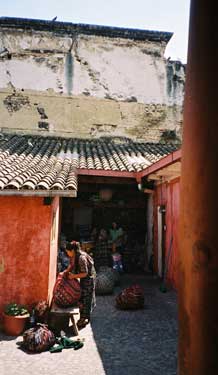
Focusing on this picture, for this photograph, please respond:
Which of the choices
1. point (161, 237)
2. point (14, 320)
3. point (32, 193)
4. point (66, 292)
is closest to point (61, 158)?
point (161, 237)

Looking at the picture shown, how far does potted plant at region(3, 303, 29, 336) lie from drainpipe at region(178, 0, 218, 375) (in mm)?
5853

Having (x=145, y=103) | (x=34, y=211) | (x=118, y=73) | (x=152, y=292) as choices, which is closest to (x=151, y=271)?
(x=152, y=292)

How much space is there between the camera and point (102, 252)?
13.1m

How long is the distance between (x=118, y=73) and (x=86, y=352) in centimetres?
1413

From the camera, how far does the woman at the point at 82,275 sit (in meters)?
6.74

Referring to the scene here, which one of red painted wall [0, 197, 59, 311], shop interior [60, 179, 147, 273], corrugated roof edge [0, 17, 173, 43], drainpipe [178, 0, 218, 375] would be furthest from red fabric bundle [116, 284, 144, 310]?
corrugated roof edge [0, 17, 173, 43]

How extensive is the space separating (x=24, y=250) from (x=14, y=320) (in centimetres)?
126

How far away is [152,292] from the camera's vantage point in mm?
9711

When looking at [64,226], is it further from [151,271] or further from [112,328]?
[112,328]

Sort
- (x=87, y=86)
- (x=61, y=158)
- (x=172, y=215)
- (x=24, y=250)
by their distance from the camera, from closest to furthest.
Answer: (x=24, y=250), (x=172, y=215), (x=61, y=158), (x=87, y=86)

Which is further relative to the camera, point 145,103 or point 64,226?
point 145,103

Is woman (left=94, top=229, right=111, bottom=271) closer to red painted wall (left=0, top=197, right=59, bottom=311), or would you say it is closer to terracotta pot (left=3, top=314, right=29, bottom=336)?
red painted wall (left=0, top=197, right=59, bottom=311)

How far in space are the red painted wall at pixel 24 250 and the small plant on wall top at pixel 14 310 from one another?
195 millimetres

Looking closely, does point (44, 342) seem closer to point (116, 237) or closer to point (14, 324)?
point (14, 324)
